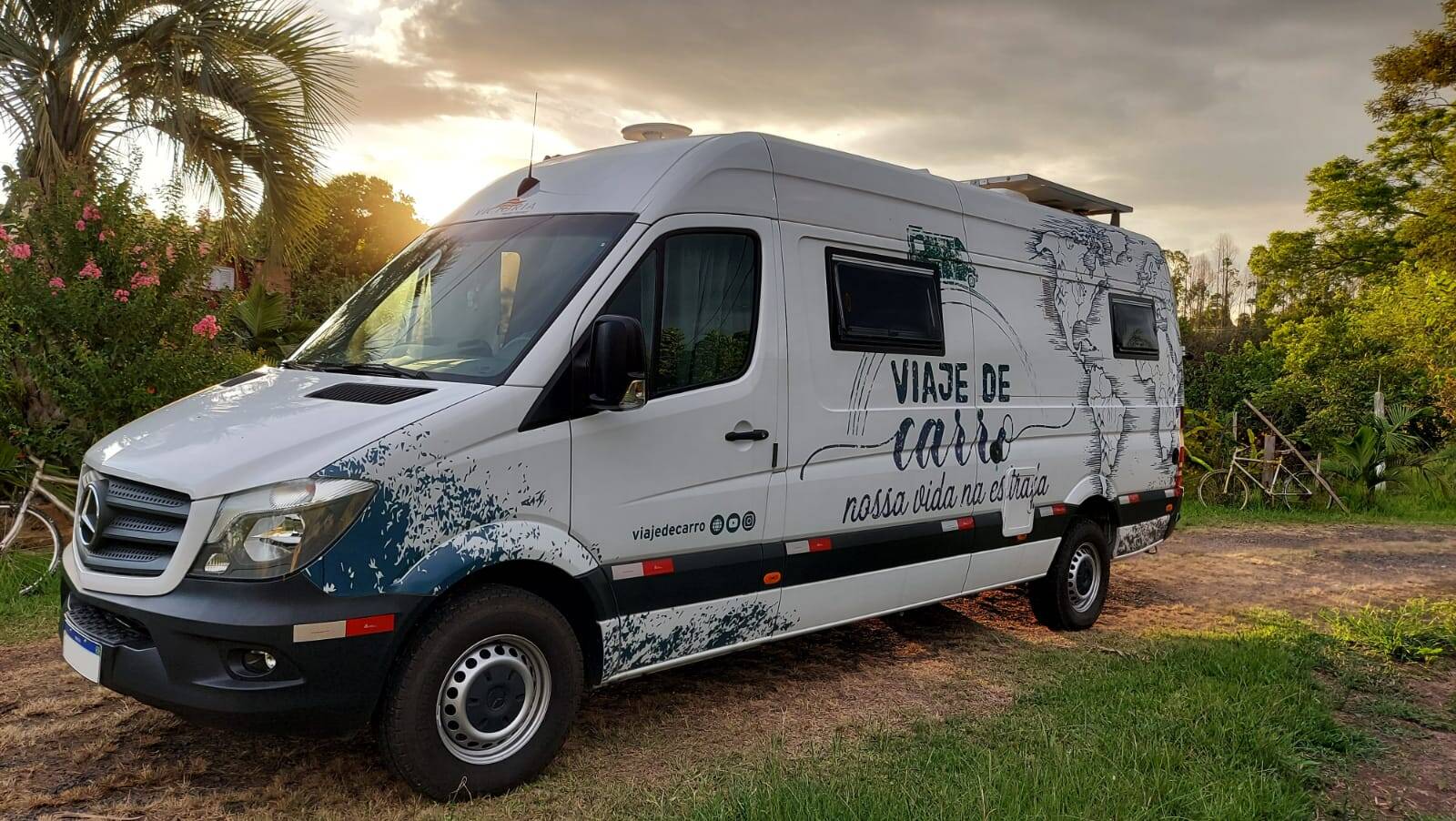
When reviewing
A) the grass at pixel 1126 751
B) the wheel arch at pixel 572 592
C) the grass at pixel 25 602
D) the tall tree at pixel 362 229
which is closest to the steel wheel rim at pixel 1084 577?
the grass at pixel 1126 751

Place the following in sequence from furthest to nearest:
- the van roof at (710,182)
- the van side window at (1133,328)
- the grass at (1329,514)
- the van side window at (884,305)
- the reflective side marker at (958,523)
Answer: the grass at (1329,514) → the van side window at (1133,328) → the reflective side marker at (958,523) → the van side window at (884,305) → the van roof at (710,182)

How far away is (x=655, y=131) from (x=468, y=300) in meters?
1.57

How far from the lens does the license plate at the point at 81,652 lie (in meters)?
3.87

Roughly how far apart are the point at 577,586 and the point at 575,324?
1.05m

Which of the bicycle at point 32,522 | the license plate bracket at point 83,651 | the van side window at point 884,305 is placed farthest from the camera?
the bicycle at point 32,522

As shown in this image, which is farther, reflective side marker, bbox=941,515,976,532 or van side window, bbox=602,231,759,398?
reflective side marker, bbox=941,515,976,532

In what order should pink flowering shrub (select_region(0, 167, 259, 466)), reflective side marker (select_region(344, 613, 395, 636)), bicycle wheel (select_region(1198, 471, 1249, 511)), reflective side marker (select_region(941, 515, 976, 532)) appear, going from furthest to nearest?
bicycle wheel (select_region(1198, 471, 1249, 511)), pink flowering shrub (select_region(0, 167, 259, 466)), reflective side marker (select_region(941, 515, 976, 532)), reflective side marker (select_region(344, 613, 395, 636))

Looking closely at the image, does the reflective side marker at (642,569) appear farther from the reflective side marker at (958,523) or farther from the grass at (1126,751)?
the reflective side marker at (958,523)

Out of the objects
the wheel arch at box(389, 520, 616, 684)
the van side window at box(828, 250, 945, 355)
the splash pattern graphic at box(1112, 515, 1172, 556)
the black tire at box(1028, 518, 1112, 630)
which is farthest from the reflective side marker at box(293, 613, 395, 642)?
the splash pattern graphic at box(1112, 515, 1172, 556)

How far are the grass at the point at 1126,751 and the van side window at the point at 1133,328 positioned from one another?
224cm

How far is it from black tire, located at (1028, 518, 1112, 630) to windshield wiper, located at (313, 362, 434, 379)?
457cm

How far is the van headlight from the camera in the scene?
3633 millimetres

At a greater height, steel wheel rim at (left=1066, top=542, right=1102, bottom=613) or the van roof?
the van roof

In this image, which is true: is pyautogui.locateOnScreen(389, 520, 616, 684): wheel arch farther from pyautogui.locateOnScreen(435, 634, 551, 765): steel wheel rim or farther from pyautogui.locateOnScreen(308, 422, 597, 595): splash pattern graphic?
pyautogui.locateOnScreen(435, 634, 551, 765): steel wheel rim
